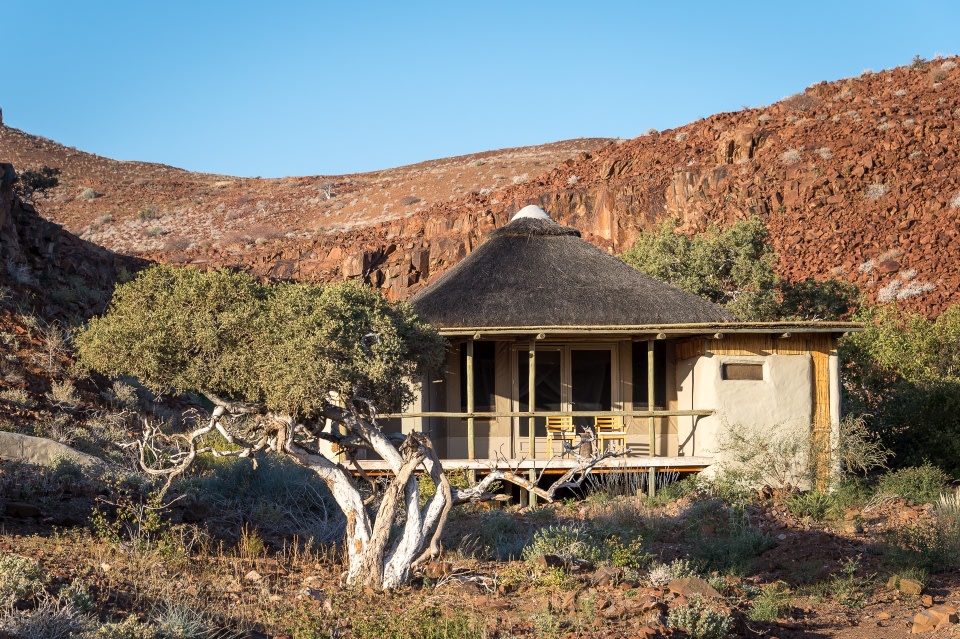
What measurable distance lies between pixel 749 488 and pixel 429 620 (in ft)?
27.1

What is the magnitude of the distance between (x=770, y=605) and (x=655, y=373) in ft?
25.8

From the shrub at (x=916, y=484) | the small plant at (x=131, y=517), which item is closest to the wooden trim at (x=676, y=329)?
the shrub at (x=916, y=484)

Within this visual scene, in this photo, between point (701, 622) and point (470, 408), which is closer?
point (701, 622)

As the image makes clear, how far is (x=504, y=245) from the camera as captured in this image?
1820 cm

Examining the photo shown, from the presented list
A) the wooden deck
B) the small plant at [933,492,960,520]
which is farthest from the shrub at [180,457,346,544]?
the small plant at [933,492,960,520]

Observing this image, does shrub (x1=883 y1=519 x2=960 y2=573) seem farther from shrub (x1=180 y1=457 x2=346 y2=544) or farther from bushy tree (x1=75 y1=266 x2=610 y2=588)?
shrub (x1=180 y1=457 x2=346 y2=544)

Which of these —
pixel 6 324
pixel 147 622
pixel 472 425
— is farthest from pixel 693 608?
pixel 6 324

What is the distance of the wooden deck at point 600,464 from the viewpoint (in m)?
15.0

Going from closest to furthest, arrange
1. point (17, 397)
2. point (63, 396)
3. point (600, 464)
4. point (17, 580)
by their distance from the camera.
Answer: point (17, 580) → point (600, 464) → point (17, 397) → point (63, 396)

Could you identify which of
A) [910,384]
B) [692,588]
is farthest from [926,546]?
[910,384]

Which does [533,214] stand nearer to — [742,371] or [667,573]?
[742,371]

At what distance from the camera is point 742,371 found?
1528 cm

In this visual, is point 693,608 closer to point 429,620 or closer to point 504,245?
point 429,620

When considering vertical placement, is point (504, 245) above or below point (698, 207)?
below
